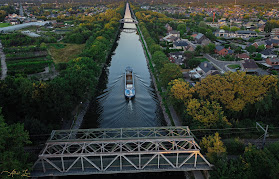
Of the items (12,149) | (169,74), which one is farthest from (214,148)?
(169,74)

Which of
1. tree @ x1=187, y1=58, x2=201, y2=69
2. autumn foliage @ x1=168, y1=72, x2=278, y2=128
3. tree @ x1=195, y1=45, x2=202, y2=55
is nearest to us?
autumn foliage @ x1=168, y1=72, x2=278, y2=128

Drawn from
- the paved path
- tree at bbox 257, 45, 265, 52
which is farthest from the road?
the paved path

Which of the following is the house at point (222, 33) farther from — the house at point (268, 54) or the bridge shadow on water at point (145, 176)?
the bridge shadow on water at point (145, 176)

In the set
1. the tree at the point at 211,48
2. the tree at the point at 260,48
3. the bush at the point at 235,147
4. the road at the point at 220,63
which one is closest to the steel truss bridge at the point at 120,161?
the bush at the point at 235,147

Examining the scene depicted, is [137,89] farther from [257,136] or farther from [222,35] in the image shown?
[222,35]

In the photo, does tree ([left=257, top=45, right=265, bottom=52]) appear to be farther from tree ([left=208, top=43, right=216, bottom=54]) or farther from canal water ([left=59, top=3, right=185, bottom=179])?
canal water ([left=59, top=3, right=185, bottom=179])

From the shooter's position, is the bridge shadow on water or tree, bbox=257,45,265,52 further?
tree, bbox=257,45,265,52

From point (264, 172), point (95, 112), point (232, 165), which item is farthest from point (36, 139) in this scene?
point (264, 172)

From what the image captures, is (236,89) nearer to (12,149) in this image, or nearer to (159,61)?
(159,61)
